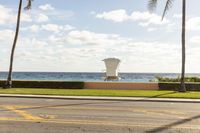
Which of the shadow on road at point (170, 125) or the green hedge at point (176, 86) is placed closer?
the shadow on road at point (170, 125)

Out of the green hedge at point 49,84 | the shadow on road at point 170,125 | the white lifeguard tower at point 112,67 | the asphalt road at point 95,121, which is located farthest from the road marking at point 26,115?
the white lifeguard tower at point 112,67

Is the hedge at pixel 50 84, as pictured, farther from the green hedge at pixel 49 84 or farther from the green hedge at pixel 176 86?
the green hedge at pixel 176 86

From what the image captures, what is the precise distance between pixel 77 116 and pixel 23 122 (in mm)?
2528

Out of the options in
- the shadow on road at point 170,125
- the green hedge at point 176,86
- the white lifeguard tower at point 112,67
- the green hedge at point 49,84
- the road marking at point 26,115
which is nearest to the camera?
the shadow on road at point 170,125

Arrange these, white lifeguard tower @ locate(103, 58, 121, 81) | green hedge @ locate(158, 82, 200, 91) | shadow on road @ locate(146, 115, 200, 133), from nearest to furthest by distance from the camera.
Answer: shadow on road @ locate(146, 115, 200, 133), green hedge @ locate(158, 82, 200, 91), white lifeguard tower @ locate(103, 58, 121, 81)

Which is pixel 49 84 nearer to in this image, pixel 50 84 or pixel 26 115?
pixel 50 84

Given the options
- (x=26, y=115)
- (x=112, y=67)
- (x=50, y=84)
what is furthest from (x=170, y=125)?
(x=112, y=67)

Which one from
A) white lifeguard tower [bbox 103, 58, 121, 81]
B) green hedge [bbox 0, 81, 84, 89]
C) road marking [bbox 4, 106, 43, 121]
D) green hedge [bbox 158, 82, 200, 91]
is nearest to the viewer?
road marking [bbox 4, 106, 43, 121]

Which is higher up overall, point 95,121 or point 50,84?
point 50,84

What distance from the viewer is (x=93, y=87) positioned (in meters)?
37.0

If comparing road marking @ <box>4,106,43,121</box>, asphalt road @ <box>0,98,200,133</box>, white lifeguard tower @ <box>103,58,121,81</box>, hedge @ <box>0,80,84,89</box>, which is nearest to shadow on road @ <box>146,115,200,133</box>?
asphalt road @ <box>0,98,200,133</box>

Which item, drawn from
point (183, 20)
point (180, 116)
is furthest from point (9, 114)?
point (183, 20)

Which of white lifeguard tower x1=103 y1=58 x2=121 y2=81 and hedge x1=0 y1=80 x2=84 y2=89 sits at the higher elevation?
white lifeguard tower x1=103 y1=58 x2=121 y2=81

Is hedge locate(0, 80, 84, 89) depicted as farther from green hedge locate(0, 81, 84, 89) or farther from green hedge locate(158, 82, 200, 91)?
green hedge locate(158, 82, 200, 91)
